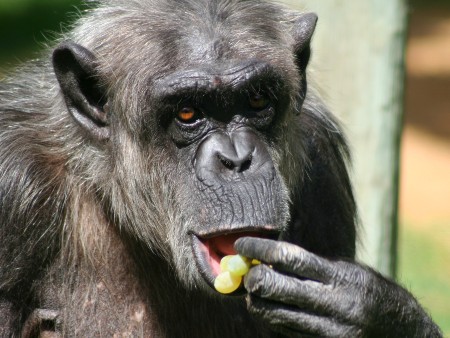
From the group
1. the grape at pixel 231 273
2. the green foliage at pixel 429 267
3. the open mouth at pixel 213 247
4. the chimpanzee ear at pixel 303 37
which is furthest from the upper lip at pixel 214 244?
the green foliage at pixel 429 267

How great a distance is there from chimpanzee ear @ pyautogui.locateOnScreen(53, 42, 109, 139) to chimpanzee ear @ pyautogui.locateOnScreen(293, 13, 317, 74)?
145cm

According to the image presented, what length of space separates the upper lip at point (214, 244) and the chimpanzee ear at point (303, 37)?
1.55 metres

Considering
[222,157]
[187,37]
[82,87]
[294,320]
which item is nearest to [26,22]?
[82,87]

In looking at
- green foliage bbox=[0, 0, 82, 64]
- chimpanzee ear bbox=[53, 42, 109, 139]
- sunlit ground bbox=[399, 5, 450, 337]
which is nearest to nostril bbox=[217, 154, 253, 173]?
chimpanzee ear bbox=[53, 42, 109, 139]

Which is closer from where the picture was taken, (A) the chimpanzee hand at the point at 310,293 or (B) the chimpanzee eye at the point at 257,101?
(A) the chimpanzee hand at the point at 310,293

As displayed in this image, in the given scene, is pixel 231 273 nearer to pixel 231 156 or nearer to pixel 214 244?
pixel 214 244

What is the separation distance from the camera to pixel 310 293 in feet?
19.7

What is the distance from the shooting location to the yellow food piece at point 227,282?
235 inches

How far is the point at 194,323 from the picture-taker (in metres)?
7.25

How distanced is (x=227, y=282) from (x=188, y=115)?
1162 mm

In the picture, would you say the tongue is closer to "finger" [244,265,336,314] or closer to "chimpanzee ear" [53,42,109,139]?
"finger" [244,265,336,314]

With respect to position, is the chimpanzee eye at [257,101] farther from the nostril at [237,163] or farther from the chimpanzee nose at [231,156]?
the nostril at [237,163]

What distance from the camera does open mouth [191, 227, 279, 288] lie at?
6.08 meters

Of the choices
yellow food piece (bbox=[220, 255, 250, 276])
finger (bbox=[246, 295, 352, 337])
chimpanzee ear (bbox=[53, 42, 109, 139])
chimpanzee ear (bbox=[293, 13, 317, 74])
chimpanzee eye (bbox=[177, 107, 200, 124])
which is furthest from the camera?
chimpanzee ear (bbox=[293, 13, 317, 74])
